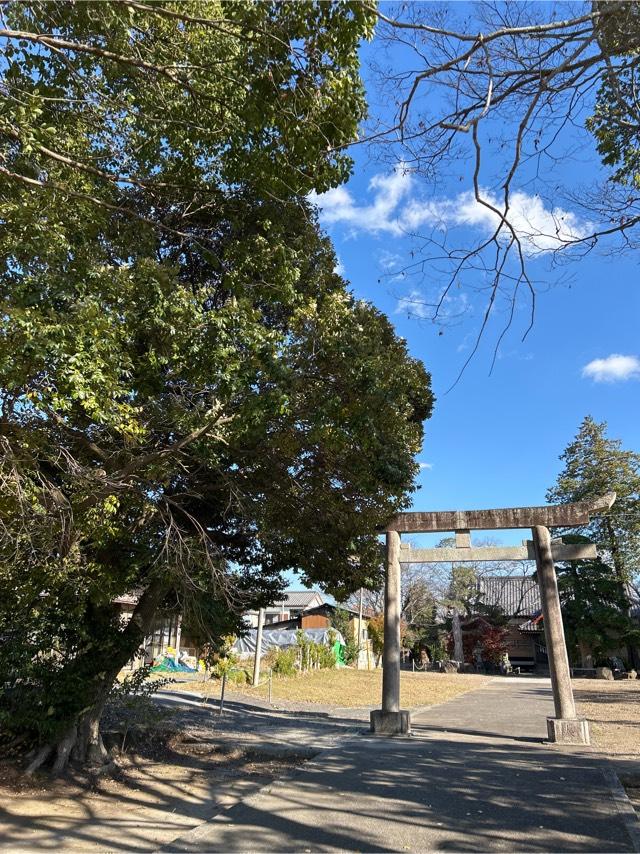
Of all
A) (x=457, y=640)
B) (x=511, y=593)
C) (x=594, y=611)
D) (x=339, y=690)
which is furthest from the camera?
(x=511, y=593)

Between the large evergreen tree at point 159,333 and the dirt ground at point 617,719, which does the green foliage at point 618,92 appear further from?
the dirt ground at point 617,719

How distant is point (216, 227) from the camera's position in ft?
23.2

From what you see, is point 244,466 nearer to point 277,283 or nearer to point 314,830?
point 277,283

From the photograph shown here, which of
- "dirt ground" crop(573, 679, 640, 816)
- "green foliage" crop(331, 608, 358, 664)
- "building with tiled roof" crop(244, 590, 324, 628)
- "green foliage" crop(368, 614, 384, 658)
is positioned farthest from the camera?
"building with tiled roof" crop(244, 590, 324, 628)

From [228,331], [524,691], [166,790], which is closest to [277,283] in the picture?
[228,331]

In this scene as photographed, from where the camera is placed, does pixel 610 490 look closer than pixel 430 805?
No

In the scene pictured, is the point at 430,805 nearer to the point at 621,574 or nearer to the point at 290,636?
the point at 621,574

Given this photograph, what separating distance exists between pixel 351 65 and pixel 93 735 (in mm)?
8531

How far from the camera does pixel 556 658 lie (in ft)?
32.0

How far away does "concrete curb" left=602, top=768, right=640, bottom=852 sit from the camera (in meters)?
4.58

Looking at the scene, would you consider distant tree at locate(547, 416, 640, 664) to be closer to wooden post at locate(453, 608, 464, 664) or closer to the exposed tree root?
wooden post at locate(453, 608, 464, 664)

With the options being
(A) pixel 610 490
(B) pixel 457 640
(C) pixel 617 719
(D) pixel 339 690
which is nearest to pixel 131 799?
(C) pixel 617 719

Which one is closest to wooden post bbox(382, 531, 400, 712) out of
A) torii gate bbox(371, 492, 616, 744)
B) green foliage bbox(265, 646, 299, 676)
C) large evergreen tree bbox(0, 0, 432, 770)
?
torii gate bbox(371, 492, 616, 744)

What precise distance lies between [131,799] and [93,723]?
5.05ft
